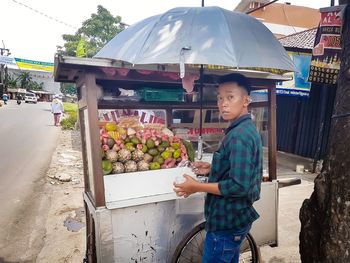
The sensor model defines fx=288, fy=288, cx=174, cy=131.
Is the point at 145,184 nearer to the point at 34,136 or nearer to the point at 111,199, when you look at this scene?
the point at 111,199

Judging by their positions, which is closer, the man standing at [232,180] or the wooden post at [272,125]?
the man standing at [232,180]

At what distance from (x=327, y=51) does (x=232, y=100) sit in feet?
18.8

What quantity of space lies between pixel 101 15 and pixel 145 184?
117 ft

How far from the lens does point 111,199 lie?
8.77 ft

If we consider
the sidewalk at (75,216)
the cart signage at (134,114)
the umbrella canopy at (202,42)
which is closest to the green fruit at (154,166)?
the cart signage at (134,114)

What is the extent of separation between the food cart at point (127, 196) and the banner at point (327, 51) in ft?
12.3

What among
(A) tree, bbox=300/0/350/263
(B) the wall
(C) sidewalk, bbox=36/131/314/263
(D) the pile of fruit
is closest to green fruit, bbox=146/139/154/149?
(D) the pile of fruit

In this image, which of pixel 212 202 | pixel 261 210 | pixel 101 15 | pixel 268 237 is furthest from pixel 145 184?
pixel 101 15

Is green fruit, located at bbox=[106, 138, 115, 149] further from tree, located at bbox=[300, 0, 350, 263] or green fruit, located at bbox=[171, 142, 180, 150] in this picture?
tree, located at bbox=[300, 0, 350, 263]

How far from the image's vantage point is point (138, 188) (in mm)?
2807

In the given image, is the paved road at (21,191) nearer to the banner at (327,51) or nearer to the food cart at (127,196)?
the food cart at (127,196)

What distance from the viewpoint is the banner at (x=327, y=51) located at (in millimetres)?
6031

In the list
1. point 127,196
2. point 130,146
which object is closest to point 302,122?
point 130,146

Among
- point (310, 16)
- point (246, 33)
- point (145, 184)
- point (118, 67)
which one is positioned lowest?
point (145, 184)
